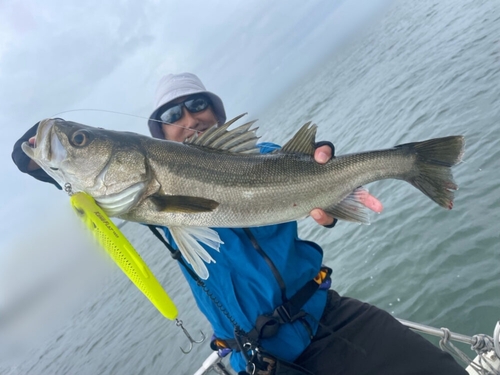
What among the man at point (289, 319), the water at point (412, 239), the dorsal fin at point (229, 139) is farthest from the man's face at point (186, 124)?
the water at point (412, 239)

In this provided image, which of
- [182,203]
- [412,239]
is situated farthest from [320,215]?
[412,239]

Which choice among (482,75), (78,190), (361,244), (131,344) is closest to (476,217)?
(361,244)

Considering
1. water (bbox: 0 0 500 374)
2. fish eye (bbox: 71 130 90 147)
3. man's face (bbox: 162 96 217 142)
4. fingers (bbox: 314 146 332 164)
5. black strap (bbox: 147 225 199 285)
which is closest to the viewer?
fish eye (bbox: 71 130 90 147)

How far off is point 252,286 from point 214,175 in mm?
1134

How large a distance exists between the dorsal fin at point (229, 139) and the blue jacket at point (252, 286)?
80cm

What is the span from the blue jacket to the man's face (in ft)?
4.98

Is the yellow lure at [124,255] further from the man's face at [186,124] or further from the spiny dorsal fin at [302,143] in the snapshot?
the man's face at [186,124]

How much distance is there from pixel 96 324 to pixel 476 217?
2008 cm

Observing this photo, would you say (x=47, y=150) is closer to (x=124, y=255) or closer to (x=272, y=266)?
(x=124, y=255)

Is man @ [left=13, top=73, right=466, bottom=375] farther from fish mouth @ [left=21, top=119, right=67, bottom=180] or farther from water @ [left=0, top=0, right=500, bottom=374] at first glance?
water @ [left=0, top=0, right=500, bottom=374]

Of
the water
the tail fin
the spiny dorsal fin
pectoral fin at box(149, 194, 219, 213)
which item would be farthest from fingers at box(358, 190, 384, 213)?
the water

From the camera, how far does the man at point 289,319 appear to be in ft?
11.7

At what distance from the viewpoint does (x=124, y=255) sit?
2.92 meters

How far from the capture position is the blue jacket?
11.8 ft
